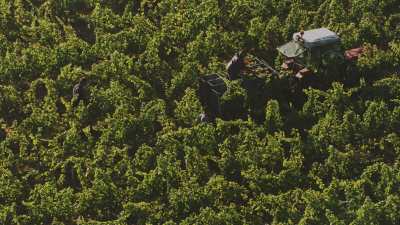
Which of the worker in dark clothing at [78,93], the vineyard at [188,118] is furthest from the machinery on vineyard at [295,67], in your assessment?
the worker in dark clothing at [78,93]

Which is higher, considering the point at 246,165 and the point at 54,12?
the point at 54,12

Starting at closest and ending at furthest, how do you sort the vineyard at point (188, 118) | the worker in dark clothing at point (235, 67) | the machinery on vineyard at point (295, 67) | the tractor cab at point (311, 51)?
1. the vineyard at point (188, 118)
2. the machinery on vineyard at point (295, 67)
3. the tractor cab at point (311, 51)
4. the worker in dark clothing at point (235, 67)

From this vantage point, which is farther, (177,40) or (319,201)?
(177,40)

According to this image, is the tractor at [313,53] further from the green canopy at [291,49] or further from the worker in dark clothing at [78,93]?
the worker in dark clothing at [78,93]

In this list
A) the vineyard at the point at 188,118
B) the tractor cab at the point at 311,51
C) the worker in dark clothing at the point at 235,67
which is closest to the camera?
the vineyard at the point at 188,118

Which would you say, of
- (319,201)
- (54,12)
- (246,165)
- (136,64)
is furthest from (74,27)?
(319,201)

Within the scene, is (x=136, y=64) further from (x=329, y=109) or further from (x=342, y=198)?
(x=342, y=198)
